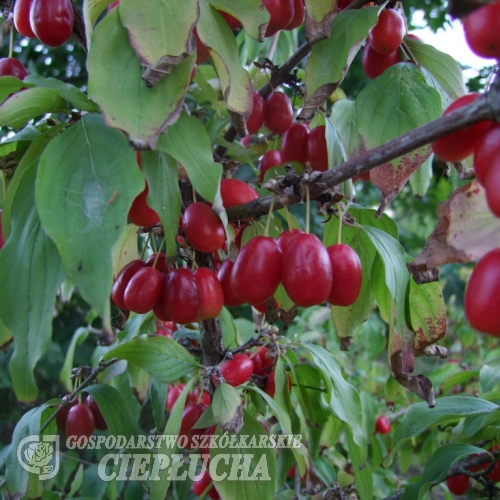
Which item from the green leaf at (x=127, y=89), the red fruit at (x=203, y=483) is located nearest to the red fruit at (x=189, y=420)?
the red fruit at (x=203, y=483)

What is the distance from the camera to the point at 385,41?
0.76 metres

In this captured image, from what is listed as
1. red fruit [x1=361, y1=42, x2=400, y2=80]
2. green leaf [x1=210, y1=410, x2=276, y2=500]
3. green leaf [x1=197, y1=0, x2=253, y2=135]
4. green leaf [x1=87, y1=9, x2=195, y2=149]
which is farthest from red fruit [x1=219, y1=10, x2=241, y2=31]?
green leaf [x1=210, y1=410, x2=276, y2=500]

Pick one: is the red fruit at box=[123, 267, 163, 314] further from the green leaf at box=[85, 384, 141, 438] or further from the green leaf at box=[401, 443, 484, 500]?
the green leaf at box=[401, 443, 484, 500]

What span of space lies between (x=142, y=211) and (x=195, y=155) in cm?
17

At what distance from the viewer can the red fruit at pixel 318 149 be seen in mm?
902

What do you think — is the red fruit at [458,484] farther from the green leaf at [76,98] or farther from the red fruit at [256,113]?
the green leaf at [76,98]

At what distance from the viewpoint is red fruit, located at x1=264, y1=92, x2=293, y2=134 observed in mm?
959

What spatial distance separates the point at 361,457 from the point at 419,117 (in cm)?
58

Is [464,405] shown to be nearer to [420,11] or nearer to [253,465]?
[253,465]

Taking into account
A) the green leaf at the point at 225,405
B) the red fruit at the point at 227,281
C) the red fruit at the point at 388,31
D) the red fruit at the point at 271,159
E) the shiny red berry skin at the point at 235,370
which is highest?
the red fruit at the point at 388,31

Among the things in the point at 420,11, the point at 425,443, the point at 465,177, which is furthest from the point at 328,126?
the point at 420,11

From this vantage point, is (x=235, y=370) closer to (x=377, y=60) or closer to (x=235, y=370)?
(x=235, y=370)

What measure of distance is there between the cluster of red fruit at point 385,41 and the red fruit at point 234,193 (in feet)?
1.04

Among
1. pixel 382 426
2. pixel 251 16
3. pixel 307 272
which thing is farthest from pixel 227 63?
pixel 382 426
